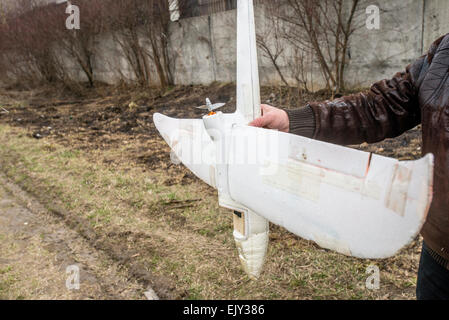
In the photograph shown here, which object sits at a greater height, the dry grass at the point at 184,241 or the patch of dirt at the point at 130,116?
the patch of dirt at the point at 130,116

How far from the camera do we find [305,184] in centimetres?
104

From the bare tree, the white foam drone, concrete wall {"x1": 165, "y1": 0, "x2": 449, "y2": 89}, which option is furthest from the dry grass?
concrete wall {"x1": 165, "y1": 0, "x2": 449, "y2": 89}

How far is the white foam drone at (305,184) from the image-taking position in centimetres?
85

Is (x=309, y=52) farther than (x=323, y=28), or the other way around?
(x=309, y=52)

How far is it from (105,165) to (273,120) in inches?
160

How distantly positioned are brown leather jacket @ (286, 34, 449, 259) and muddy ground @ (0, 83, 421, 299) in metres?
1.38

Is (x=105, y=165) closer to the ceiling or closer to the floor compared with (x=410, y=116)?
closer to the floor

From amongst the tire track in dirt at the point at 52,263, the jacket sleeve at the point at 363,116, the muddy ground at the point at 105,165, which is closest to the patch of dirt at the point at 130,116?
the muddy ground at the point at 105,165

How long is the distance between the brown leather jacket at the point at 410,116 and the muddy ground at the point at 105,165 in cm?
138

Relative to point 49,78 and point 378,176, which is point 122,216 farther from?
point 49,78

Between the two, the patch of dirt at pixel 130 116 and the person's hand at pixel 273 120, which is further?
the patch of dirt at pixel 130 116

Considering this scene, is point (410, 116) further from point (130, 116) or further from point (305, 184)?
point (130, 116)

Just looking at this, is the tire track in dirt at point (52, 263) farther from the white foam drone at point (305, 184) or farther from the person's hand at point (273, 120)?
the person's hand at point (273, 120)

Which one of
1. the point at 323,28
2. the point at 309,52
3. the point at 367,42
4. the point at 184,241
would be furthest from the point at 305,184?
the point at 309,52
